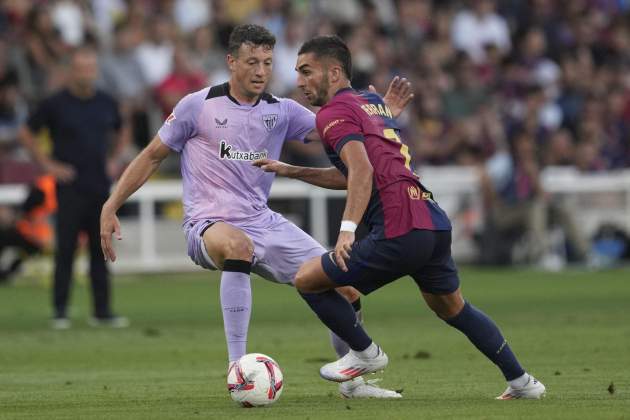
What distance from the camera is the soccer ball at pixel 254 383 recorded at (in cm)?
801

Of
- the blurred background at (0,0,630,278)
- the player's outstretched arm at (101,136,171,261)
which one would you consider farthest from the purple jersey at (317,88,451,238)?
the blurred background at (0,0,630,278)

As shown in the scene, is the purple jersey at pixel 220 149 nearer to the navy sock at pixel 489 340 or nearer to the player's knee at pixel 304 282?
the player's knee at pixel 304 282

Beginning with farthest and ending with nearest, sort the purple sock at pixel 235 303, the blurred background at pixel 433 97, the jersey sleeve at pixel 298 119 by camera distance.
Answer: the blurred background at pixel 433 97 < the jersey sleeve at pixel 298 119 < the purple sock at pixel 235 303

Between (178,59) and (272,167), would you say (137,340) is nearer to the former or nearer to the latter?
(272,167)

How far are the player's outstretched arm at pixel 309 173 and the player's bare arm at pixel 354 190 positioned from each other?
64 centimetres

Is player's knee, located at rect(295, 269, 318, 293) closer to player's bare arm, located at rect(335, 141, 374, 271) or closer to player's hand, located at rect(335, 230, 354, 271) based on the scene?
player's bare arm, located at rect(335, 141, 374, 271)

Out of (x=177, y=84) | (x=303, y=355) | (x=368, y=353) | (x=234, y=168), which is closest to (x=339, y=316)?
(x=368, y=353)

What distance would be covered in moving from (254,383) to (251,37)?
88.4 inches

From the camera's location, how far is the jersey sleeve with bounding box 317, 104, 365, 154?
25.6ft

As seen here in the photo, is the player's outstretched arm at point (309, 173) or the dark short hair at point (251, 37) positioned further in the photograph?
the dark short hair at point (251, 37)

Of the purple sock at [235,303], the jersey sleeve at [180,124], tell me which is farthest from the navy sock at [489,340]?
the jersey sleeve at [180,124]

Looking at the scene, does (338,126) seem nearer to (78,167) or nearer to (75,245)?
(78,167)

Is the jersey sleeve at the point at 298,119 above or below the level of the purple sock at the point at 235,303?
above

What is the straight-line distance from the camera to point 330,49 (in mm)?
8055
